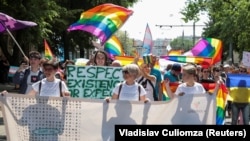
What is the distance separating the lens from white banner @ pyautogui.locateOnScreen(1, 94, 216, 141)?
6.43m

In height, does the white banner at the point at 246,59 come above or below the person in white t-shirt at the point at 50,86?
below

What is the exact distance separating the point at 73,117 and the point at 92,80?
7.24ft

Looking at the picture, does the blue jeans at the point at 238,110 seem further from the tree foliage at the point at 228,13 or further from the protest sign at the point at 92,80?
the tree foliage at the point at 228,13

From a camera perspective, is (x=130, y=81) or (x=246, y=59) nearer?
(x=130, y=81)

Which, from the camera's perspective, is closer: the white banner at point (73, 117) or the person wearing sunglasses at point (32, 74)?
the white banner at point (73, 117)

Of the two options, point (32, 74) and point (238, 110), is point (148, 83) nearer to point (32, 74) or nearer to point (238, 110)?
point (32, 74)

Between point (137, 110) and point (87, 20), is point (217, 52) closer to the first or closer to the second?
point (87, 20)

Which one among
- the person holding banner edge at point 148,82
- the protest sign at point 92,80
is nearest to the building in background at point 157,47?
the person holding banner edge at point 148,82

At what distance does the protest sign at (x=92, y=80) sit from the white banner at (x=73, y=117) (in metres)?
1.97

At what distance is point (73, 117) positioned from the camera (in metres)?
6.45

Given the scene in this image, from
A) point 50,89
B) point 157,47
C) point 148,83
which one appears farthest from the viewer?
point 157,47

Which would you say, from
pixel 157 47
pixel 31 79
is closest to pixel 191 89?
pixel 31 79

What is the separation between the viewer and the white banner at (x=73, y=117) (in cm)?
643

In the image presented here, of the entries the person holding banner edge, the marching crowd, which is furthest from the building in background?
the person holding banner edge
